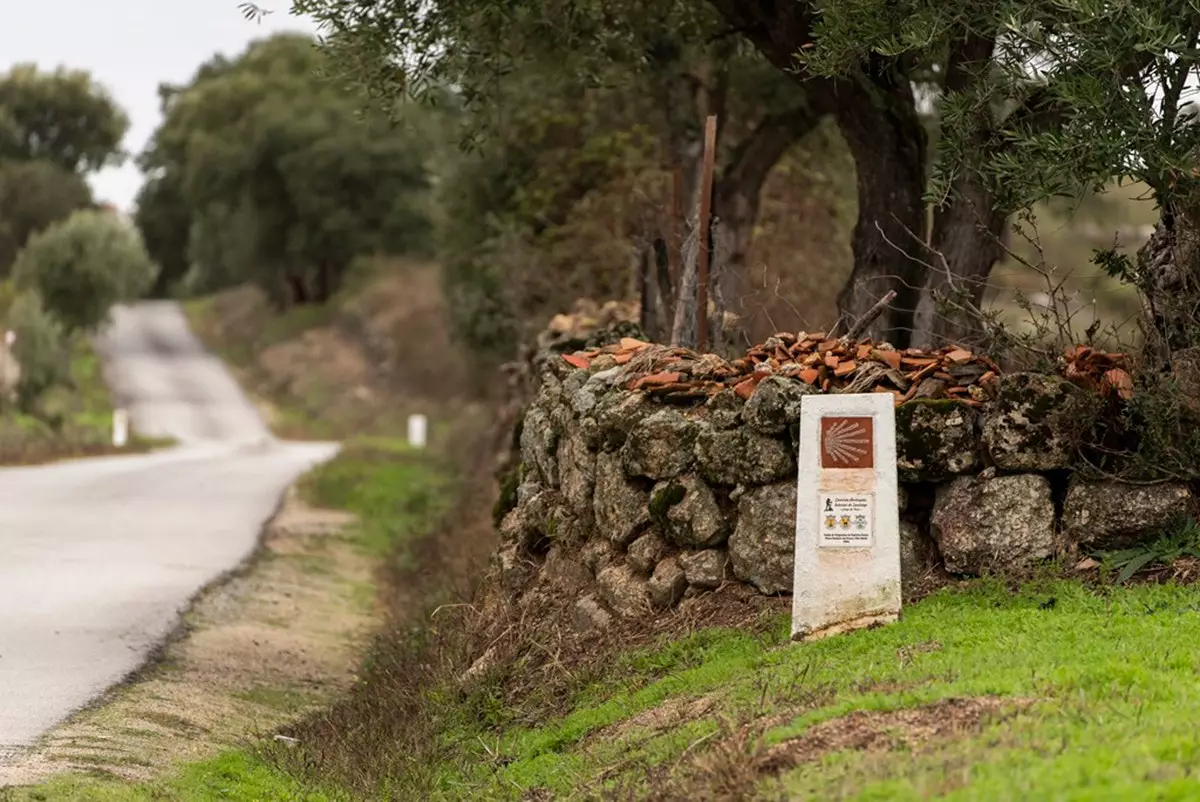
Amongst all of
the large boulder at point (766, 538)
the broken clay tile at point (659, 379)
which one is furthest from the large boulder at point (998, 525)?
the broken clay tile at point (659, 379)

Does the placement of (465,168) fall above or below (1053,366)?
above

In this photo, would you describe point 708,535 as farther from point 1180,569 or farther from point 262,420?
point 262,420

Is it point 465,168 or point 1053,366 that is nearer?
point 1053,366

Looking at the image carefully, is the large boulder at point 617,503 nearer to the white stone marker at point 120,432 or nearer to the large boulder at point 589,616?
Answer: the large boulder at point 589,616

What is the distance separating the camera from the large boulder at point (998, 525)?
9.52 meters

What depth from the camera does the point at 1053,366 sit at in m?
10.1

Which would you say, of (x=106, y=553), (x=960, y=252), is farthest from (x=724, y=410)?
(x=106, y=553)

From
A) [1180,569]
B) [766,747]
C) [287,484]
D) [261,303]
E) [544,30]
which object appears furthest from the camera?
[261,303]

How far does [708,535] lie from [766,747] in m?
3.28

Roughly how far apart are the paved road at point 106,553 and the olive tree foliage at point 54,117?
138 feet

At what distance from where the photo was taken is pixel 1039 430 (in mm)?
9586

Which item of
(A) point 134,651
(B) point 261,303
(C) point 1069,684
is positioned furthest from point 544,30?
(B) point 261,303

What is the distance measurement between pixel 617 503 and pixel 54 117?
75184mm

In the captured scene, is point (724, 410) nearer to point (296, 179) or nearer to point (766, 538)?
point (766, 538)
